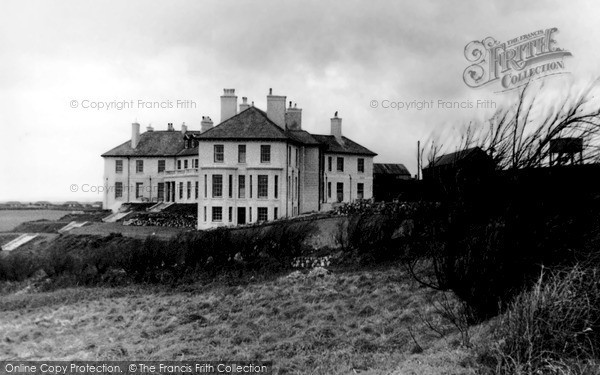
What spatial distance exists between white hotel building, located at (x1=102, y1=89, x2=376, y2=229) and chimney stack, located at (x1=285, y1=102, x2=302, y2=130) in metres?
A: 0.09

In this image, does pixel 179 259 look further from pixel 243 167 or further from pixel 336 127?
pixel 336 127

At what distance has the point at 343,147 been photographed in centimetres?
4888

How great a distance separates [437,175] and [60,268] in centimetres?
2512

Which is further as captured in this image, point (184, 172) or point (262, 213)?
point (184, 172)

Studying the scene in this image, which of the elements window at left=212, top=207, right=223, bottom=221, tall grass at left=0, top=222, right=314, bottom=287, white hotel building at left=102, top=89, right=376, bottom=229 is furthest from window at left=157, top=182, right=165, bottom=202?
tall grass at left=0, top=222, right=314, bottom=287

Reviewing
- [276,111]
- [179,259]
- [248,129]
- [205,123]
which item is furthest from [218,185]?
[179,259]

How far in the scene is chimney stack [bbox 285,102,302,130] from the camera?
4456 centimetres

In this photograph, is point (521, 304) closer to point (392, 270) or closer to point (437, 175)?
point (437, 175)

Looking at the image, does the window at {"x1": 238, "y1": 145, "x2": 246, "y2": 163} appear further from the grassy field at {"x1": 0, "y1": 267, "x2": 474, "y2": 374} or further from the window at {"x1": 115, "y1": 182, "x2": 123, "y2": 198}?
the window at {"x1": 115, "y1": 182, "x2": 123, "y2": 198}

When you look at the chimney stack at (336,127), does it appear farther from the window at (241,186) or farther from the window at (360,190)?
the window at (241,186)

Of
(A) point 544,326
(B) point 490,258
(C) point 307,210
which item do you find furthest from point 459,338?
(C) point 307,210

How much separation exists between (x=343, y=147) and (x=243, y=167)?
13.4 m

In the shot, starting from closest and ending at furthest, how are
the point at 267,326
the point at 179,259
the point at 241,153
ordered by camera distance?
1. the point at 267,326
2. the point at 179,259
3. the point at 241,153

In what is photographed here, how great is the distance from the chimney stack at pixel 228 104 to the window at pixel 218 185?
5.49 m
